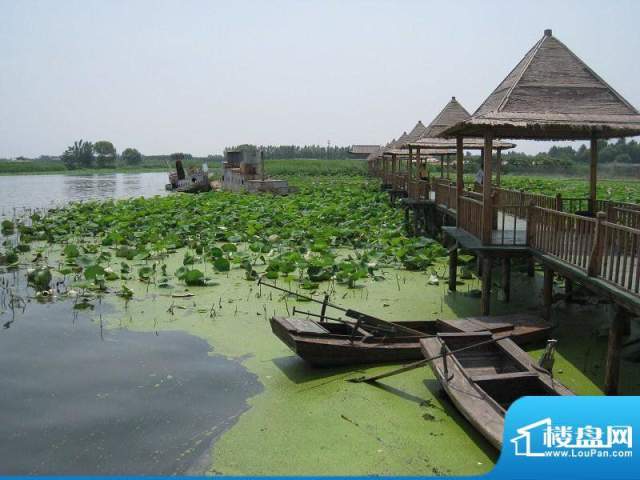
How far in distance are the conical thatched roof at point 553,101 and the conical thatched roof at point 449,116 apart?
4.90m

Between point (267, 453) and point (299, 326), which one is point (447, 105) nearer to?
point (299, 326)

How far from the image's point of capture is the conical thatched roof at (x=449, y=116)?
13.8 meters

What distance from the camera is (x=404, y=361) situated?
6.77 m

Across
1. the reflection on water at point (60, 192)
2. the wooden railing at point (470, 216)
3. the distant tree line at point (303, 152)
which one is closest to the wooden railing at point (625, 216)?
the wooden railing at point (470, 216)

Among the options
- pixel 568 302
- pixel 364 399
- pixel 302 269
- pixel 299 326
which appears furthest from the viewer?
pixel 302 269

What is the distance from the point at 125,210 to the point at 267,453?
18.4m

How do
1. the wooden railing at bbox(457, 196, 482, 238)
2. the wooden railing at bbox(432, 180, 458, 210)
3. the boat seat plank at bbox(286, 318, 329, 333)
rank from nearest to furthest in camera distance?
1. the boat seat plank at bbox(286, 318, 329, 333)
2. the wooden railing at bbox(457, 196, 482, 238)
3. the wooden railing at bbox(432, 180, 458, 210)

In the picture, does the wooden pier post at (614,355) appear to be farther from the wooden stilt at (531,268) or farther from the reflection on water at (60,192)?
the reflection on water at (60,192)

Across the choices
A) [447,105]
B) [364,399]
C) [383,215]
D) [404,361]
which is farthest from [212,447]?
[383,215]

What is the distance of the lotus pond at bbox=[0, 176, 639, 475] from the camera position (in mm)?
4934

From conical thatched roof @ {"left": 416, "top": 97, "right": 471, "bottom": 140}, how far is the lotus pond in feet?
9.16

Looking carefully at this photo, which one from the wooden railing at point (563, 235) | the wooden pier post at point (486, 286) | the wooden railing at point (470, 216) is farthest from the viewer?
the wooden railing at point (470, 216)

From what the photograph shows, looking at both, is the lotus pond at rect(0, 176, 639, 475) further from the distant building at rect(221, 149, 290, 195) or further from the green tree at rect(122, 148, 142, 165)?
the green tree at rect(122, 148, 142, 165)

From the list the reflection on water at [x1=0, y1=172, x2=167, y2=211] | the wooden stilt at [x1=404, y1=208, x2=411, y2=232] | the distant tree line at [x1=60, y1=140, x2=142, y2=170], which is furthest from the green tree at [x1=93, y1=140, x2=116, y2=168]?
the wooden stilt at [x1=404, y1=208, x2=411, y2=232]
